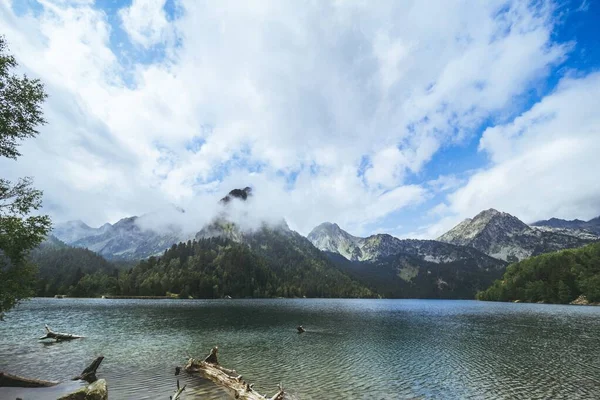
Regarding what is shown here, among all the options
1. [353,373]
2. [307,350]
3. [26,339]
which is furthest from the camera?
[26,339]

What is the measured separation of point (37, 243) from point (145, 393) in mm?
17207

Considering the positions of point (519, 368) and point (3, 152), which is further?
point (519, 368)

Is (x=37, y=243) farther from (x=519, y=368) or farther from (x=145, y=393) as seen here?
(x=519, y=368)

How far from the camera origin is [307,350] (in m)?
54.4

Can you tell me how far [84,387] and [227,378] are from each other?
42.9 ft

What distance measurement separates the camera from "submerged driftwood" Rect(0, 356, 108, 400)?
76.1 feet

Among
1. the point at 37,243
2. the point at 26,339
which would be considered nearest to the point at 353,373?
the point at 37,243

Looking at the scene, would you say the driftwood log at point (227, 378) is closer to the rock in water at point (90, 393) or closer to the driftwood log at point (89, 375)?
the driftwood log at point (89, 375)

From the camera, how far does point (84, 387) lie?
2403 centimetres

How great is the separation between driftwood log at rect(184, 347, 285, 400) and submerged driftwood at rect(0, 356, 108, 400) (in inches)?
401

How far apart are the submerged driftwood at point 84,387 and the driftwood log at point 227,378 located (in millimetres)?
10192

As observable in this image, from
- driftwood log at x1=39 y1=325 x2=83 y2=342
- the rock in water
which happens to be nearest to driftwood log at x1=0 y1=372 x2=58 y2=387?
the rock in water

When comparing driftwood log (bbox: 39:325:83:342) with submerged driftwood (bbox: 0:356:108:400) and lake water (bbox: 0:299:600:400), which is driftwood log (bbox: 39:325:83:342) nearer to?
lake water (bbox: 0:299:600:400)

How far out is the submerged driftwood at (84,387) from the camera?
23.2 metres
